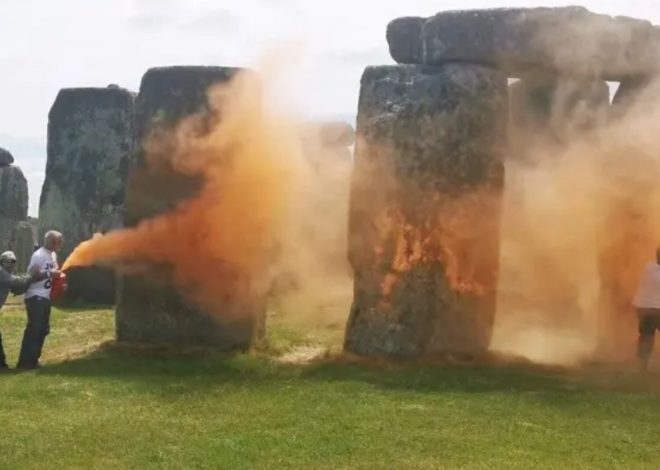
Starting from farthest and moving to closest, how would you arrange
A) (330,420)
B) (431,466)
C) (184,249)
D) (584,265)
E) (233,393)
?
(584,265) < (184,249) < (233,393) < (330,420) < (431,466)

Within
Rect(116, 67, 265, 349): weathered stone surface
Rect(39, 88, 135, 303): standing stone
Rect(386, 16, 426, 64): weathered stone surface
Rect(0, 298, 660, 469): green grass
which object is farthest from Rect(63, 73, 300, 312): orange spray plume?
Rect(39, 88, 135, 303): standing stone

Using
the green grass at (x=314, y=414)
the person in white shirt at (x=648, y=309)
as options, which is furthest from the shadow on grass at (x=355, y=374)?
the person in white shirt at (x=648, y=309)

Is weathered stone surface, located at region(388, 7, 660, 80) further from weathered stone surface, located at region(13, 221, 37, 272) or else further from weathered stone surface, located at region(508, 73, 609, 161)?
weathered stone surface, located at region(13, 221, 37, 272)

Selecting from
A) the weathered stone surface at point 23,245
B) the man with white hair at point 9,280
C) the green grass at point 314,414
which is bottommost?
the green grass at point 314,414

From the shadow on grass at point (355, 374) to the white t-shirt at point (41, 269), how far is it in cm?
90

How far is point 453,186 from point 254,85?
3.13 m

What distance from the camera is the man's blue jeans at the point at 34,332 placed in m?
12.4

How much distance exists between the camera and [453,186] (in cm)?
1294

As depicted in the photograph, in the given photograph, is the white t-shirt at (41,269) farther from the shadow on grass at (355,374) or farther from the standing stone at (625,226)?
the standing stone at (625,226)

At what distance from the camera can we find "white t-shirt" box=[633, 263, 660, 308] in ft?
41.0

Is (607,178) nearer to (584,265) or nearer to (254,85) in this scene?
(584,265)

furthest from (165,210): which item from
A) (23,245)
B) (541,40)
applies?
(23,245)

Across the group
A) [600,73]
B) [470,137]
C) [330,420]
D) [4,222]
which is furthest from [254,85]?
[4,222]

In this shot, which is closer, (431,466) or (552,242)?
(431,466)
